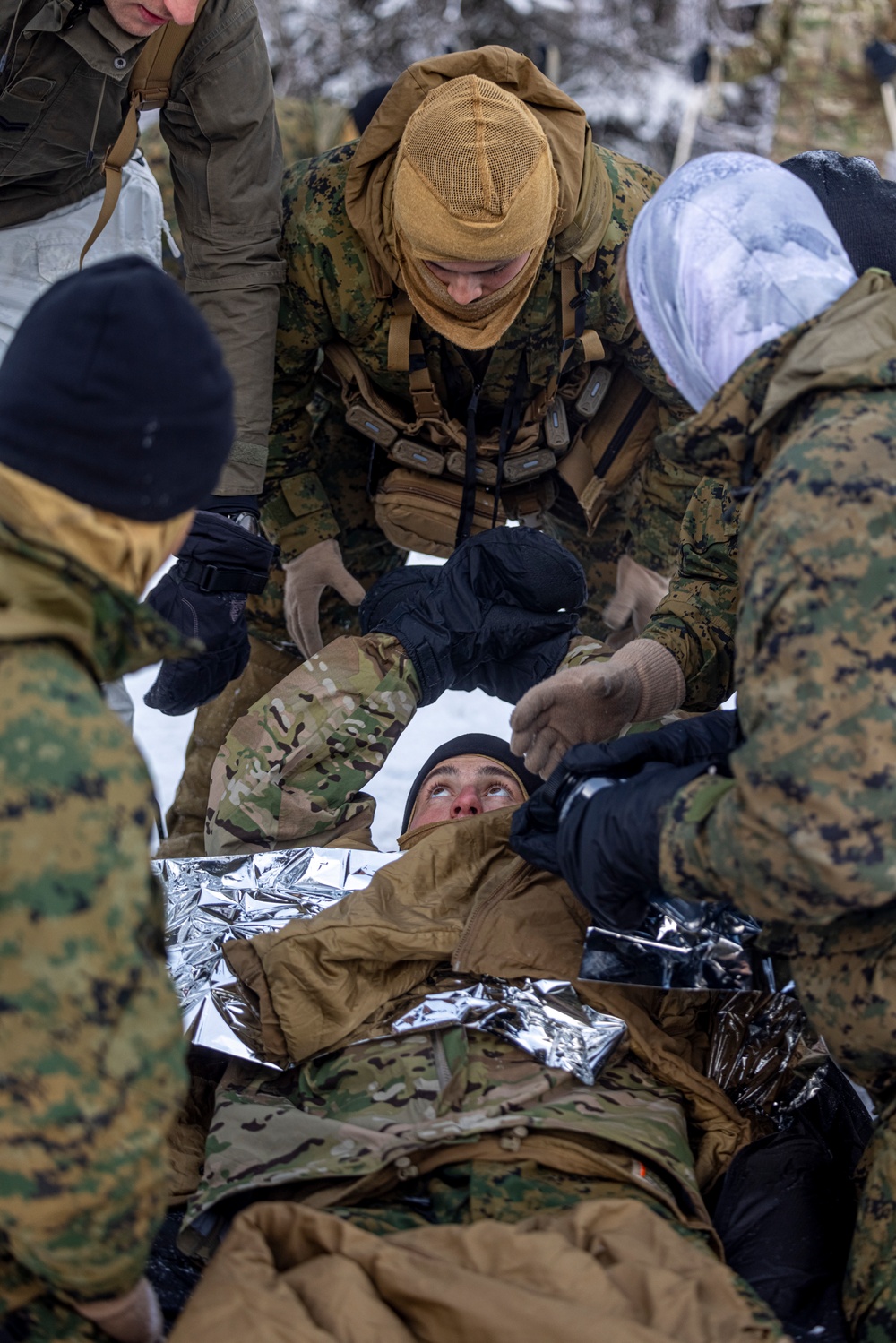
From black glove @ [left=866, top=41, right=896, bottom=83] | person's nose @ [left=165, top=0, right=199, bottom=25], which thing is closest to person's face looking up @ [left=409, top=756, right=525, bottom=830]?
person's nose @ [left=165, top=0, right=199, bottom=25]

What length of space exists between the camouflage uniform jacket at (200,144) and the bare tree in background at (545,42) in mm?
7025

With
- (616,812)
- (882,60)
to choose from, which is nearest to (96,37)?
(616,812)

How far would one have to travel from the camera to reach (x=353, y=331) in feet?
12.1

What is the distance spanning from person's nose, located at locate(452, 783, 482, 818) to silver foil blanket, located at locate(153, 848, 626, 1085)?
219 mm

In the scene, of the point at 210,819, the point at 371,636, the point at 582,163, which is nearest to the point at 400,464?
the point at 371,636

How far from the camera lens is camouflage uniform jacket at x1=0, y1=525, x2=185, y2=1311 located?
4.56 ft

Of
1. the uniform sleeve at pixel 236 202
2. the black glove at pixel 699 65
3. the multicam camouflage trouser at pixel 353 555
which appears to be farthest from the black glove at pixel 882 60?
the uniform sleeve at pixel 236 202

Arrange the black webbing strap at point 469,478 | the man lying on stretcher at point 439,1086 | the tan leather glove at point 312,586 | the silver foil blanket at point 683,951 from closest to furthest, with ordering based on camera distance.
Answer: the man lying on stretcher at point 439,1086 < the silver foil blanket at point 683,951 < the black webbing strap at point 469,478 < the tan leather glove at point 312,586

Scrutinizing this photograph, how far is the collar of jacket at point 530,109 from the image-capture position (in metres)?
3.39

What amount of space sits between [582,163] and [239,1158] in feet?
8.77

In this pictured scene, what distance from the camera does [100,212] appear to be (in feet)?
10.5

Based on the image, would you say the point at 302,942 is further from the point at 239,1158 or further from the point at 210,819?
the point at 210,819

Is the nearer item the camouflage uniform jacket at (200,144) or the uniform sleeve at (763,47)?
the camouflage uniform jacket at (200,144)

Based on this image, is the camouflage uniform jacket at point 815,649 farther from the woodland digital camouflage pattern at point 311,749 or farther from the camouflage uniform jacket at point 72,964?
the woodland digital camouflage pattern at point 311,749
